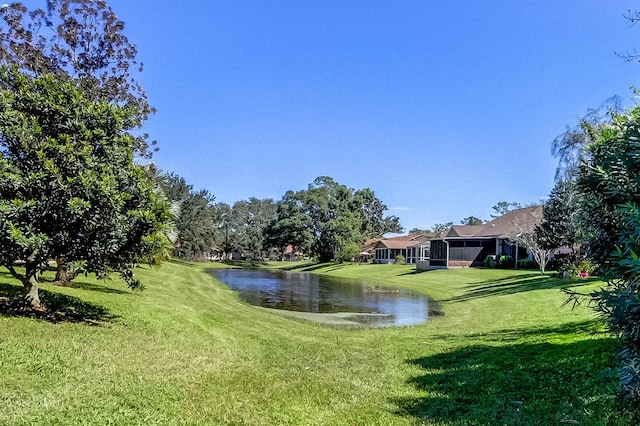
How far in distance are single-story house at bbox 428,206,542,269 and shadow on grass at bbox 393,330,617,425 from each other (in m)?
37.2

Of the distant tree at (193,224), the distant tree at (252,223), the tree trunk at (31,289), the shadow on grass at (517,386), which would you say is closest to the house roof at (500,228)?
the distant tree at (193,224)

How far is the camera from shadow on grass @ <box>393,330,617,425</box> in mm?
5254

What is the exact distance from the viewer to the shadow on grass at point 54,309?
9078 millimetres

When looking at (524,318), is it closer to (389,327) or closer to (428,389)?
(389,327)

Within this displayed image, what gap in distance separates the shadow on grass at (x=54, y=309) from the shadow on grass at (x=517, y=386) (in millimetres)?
6887

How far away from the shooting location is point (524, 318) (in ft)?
48.5

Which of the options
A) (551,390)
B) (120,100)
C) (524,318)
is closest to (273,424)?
(551,390)

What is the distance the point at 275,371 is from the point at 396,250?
2319 inches

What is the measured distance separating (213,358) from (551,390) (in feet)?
17.6

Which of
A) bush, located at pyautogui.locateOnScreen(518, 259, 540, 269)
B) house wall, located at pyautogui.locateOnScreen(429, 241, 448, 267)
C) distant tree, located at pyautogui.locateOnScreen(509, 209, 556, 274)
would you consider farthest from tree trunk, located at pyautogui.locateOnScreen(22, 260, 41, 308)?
house wall, located at pyautogui.locateOnScreen(429, 241, 448, 267)

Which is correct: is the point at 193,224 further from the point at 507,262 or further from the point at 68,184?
the point at 68,184

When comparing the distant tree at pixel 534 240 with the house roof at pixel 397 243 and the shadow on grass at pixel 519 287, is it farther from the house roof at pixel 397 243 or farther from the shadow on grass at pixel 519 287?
the house roof at pixel 397 243

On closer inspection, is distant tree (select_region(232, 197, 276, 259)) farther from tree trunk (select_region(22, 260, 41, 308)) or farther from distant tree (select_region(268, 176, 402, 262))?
tree trunk (select_region(22, 260, 41, 308))

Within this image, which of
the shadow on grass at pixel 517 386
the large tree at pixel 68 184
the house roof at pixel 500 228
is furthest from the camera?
the house roof at pixel 500 228
